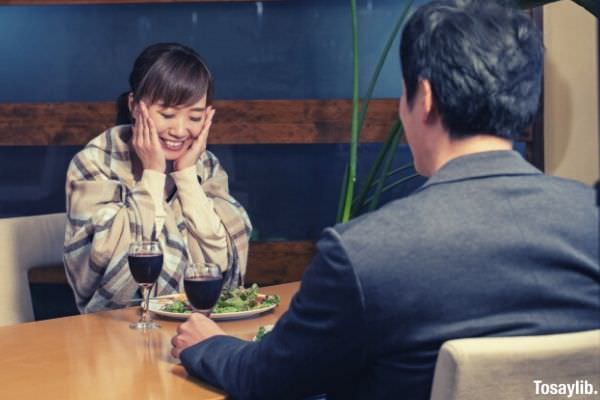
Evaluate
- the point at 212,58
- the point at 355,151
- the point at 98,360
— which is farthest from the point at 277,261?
the point at 98,360

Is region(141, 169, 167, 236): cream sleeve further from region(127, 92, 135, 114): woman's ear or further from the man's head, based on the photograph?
the man's head

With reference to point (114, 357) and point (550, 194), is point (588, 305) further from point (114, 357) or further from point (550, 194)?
point (114, 357)

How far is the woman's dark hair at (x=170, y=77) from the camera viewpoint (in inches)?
110

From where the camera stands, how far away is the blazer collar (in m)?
1.35

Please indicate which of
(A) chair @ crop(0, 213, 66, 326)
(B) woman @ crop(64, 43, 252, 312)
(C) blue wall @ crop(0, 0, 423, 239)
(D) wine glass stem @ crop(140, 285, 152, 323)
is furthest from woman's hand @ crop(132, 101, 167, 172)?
(C) blue wall @ crop(0, 0, 423, 239)

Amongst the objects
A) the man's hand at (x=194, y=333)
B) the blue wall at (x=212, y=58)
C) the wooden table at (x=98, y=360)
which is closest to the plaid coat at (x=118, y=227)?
the wooden table at (x=98, y=360)

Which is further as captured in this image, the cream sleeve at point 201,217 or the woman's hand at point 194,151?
the woman's hand at point 194,151

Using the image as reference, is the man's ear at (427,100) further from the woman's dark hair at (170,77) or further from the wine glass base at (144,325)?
the woman's dark hair at (170,77)

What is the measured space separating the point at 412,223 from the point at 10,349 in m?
0.95

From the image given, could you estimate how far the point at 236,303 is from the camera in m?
2.15

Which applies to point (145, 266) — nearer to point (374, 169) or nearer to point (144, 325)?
point (144, 325)

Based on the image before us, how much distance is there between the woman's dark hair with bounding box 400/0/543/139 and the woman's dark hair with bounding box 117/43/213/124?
1495mm

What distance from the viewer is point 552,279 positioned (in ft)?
4.24

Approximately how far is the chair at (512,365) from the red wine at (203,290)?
75 centimetres
